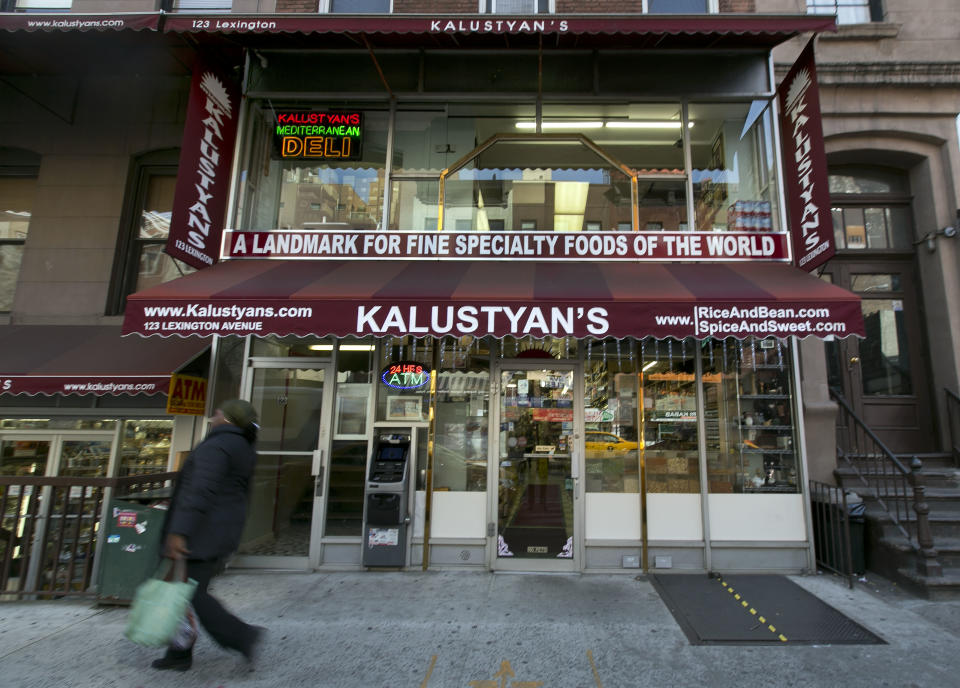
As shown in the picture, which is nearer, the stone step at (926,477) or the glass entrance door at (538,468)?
the glass entrance door at (538,468)

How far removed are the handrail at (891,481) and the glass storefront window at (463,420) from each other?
14.3 feet

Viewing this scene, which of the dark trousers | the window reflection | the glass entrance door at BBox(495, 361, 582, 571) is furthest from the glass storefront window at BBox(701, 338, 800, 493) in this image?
the dark trousers

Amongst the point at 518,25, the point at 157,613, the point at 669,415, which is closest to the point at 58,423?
the point at 157,613

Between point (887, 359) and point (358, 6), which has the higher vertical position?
point (358, 6)

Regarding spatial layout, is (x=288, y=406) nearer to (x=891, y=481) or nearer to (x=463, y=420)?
(x=463, y=420)

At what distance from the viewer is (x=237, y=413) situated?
12.0 ft

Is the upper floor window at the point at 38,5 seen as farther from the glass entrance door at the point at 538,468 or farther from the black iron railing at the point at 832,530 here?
the black iron railing at the point at 832,530

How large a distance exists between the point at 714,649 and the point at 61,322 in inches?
344

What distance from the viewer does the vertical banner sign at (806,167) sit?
17.6 feet

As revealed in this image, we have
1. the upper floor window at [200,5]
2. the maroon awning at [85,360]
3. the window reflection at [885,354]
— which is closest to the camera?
the maroon awning at [85,360]

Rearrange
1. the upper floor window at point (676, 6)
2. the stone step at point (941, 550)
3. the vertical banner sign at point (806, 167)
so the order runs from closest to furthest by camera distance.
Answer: the stone step at point (941, 550)
the vertical banner sign at point (806, 167)
the upper floor window at point (676, 6)

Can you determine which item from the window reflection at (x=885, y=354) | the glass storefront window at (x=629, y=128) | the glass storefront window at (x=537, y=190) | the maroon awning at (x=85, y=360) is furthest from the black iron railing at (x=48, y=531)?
the window reflection at (x=885, y=354)

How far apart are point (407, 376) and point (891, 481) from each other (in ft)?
19.9

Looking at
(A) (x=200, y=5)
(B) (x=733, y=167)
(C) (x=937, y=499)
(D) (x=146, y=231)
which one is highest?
(A) (x=200, y=5)
